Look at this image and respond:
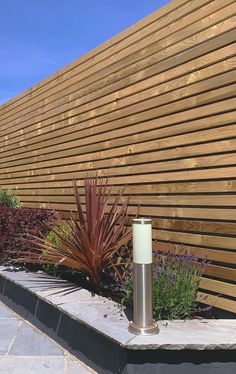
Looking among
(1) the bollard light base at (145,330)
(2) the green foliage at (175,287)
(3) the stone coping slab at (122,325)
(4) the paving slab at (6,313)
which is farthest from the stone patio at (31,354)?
(2) the green foliage at (175,287)

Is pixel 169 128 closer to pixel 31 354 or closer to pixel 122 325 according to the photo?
pixel 122 325

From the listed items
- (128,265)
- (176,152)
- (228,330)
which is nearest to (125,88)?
(176,152)

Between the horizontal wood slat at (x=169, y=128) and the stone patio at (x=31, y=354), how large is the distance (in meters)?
1.29

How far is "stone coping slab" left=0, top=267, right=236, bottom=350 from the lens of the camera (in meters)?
3.45

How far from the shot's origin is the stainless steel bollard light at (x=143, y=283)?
366 cm

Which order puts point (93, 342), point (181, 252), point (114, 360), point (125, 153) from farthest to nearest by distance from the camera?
point (125, 153) → point (181, 252) → point (93, 342) → point (114, 360)

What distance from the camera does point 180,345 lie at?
342 centimetres

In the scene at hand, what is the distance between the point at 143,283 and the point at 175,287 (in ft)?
1.86

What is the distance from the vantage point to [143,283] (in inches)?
144

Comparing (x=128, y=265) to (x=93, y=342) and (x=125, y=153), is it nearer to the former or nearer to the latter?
(x=93, y=342)

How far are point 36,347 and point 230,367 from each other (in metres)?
1.91

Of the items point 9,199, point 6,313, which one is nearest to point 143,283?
point 6,313

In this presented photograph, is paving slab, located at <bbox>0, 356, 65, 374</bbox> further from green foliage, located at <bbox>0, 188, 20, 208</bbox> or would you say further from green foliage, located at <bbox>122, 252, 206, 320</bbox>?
green foliage, located at <bbox>0, 188, 20, 208</bbox>

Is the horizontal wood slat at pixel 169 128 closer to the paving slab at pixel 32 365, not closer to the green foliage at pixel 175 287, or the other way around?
the green foliage at pixel 175 287
